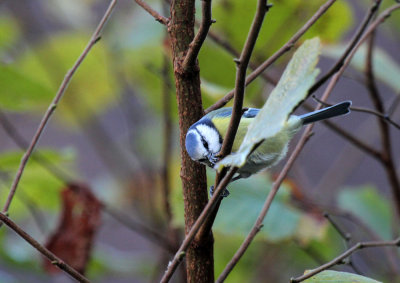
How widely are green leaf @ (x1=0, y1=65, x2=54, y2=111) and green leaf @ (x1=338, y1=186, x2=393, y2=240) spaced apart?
32.0 inches

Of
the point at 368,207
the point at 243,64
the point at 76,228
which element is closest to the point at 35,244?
the point at 243,64

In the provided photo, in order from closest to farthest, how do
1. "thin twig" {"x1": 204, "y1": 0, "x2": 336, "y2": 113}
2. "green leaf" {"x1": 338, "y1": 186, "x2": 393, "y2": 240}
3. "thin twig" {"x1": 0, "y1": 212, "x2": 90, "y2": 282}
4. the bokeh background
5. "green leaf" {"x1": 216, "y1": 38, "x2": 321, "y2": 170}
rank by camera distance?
"green leaf" {"x1": 216, "y1": 38, "x2": 321, "y2": 170} → "thin twig" {"x1": 0, "y1": 212, "x2": 90, "y2": 282} → "thin twig" {"x1": 204, "y1": 0, "x2": 336, "y2": 113} → the bokeh background → "green leaf" {"x1": 338, "y1": 186, "x2": 393, "y2": 240}

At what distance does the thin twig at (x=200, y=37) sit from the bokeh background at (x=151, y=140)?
1.21 feet

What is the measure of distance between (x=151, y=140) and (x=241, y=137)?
893 mm

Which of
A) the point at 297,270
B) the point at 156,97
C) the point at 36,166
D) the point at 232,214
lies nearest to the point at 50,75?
the point at 156,97

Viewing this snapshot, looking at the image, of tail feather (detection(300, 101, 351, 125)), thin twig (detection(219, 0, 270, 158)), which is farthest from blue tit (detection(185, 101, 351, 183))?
thin twig (detection(219, 0, 270, 158))

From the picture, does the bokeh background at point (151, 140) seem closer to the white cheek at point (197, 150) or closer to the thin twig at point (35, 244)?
the white cheek at point (197, 150)

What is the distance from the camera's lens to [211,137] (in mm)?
934

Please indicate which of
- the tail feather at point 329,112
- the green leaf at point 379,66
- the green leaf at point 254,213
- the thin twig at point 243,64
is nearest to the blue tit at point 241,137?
the tail feather at point 329,112

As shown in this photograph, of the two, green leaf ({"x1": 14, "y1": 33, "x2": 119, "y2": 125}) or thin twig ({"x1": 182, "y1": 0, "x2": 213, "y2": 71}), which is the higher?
green leaf ({"x1": 14, "y1": 33, "x2": 119, "y2": 125})

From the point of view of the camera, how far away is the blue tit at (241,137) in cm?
70

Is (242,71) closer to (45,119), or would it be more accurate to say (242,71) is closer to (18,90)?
(45,119)

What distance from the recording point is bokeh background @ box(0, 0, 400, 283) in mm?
1167

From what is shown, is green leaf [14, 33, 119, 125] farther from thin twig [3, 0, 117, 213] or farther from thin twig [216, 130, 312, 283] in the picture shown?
thin twig [216, 130, 312, 283]
